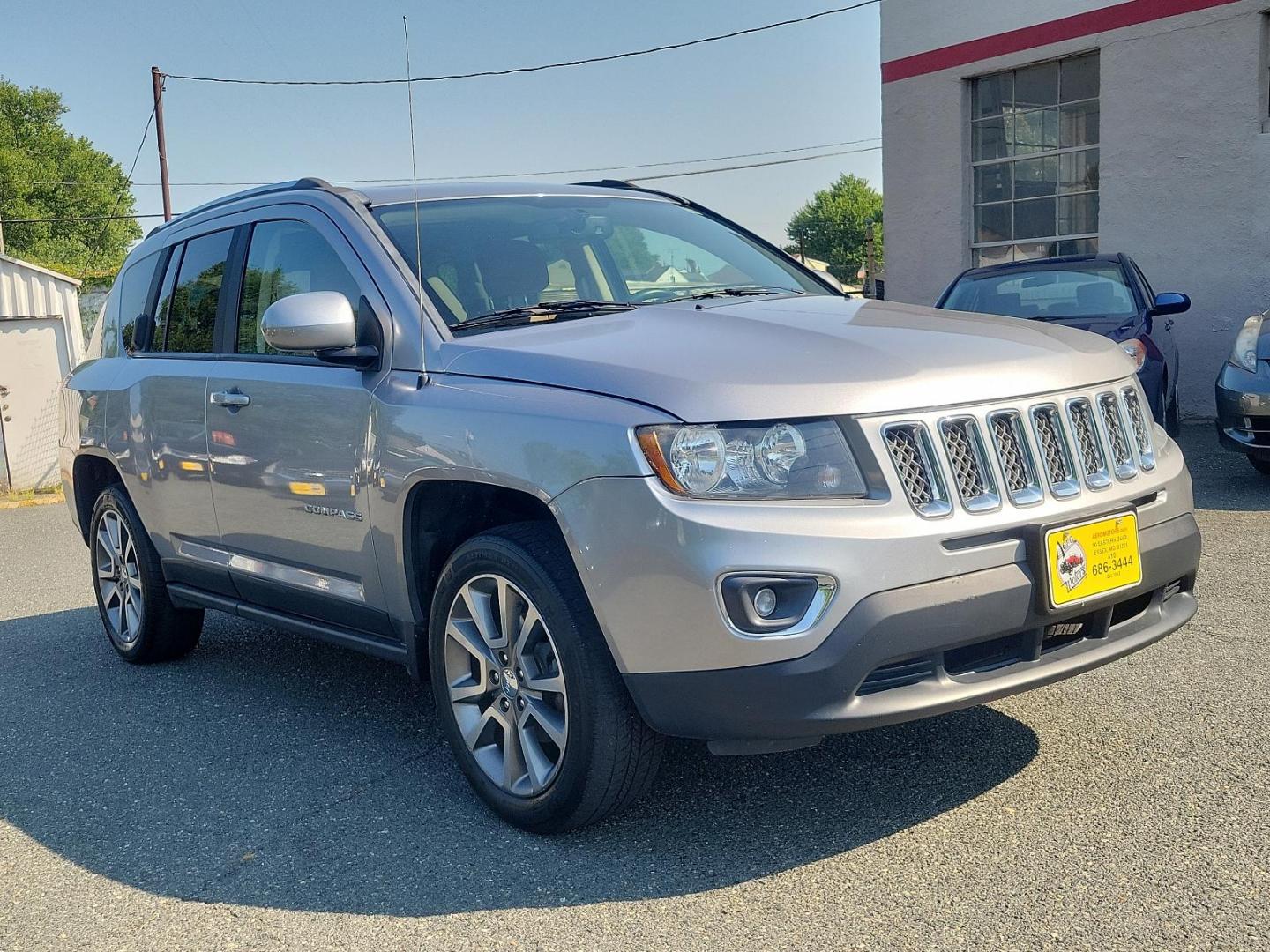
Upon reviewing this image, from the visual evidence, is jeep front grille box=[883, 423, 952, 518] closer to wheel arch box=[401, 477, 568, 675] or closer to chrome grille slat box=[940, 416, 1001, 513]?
chrome grille slat box=[940, 416, 1001, 513]

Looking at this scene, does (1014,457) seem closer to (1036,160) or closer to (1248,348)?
(1248,348)

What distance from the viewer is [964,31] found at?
1397cm

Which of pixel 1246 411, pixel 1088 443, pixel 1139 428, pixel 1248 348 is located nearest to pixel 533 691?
pixel 1088 443

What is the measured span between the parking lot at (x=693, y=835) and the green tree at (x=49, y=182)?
77.6 metres

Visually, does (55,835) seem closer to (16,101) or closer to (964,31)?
(964,31)

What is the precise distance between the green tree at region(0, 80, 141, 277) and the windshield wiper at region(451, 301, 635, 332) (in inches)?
3075

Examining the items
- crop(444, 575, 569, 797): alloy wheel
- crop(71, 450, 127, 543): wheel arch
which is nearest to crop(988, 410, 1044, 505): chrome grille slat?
crop(444, 575, 569, 797): alloy wheel

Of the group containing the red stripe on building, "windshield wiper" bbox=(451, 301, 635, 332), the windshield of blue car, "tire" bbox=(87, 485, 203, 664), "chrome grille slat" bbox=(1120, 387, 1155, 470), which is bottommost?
"tire" bbox=(87, 485, 203, 664)

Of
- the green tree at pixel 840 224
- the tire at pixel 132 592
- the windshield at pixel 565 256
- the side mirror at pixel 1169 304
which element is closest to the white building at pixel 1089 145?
the side mirror at pixel 1169 304

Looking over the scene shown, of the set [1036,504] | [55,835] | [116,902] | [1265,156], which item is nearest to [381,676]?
[55,835]

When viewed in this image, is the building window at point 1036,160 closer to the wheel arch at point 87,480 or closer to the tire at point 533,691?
the wheel arch at point 87,480

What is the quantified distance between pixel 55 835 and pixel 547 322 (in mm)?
2030

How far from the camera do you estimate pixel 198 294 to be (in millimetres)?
4957

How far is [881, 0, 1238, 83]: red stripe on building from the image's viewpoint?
12188 mm
